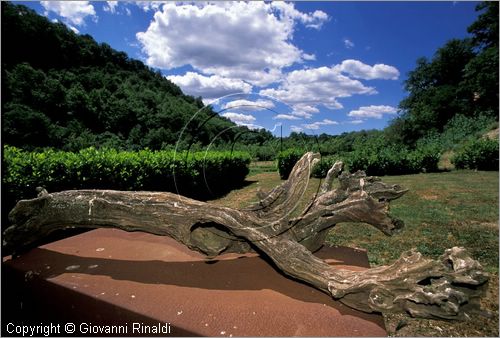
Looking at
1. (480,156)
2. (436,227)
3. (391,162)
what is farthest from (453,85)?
(436,227)

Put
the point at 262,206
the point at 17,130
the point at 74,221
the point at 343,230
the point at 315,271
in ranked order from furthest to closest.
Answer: the point at 17,130 < the point at 343,230 < the point at 262,206 < the point at 74,221 < the point at 315,271

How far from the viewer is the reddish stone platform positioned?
2330 mm

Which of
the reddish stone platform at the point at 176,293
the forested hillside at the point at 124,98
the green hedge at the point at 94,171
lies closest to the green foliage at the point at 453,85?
the forested hillside at the point at 124,98

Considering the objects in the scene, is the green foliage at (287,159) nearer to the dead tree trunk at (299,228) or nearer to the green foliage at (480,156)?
the green foliage at (480,156)

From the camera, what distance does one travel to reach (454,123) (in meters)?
31.3

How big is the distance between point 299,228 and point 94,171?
4.85 metres

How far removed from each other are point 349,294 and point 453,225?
6.28m

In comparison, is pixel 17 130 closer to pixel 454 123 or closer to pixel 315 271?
pixel 315 271

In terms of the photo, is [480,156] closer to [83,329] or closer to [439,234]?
[439,234]

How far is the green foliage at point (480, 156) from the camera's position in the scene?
55.6ft

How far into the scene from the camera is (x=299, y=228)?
11.8ft

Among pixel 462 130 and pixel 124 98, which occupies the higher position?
pixel 124 98

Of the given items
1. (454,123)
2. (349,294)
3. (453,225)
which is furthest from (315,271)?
(454,123)

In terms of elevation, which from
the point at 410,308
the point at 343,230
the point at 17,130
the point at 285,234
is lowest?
the point at 343,230
